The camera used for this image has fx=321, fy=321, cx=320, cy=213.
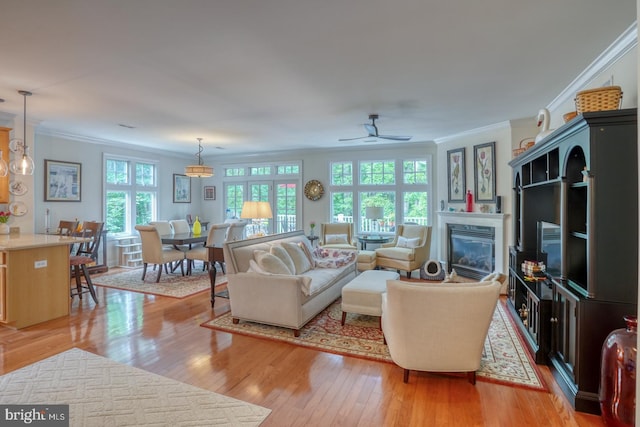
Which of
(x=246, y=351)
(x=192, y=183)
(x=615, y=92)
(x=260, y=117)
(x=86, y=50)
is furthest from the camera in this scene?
(x=192, y=183)

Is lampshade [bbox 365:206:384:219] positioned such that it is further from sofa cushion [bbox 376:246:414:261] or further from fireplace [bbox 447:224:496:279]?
fireplace [bbox 447:224:496:279]

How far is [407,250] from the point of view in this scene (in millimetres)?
5680

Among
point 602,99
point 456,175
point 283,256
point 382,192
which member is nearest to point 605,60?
point 602,99

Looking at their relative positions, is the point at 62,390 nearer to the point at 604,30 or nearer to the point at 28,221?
the point at 28,221

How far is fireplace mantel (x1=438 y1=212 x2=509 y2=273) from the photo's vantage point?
4.89 meters

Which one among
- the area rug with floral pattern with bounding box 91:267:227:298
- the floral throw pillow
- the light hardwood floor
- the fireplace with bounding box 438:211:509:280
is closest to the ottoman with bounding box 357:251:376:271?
the floral throw pillow

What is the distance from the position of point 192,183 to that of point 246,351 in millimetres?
6412

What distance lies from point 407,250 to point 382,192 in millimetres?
1629

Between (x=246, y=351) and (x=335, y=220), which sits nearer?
(x=246, y=351)

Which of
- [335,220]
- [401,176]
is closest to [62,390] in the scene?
[335,220]

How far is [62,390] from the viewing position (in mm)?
2268

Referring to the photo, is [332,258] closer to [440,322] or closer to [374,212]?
[374,212]

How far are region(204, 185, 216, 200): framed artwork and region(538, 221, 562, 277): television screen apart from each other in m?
7.27

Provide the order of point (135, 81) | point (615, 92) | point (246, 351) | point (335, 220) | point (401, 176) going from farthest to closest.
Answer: point (335, 220) < point (401, 176) < point (135, 81) < point (246, 351) < point (615, 92)
